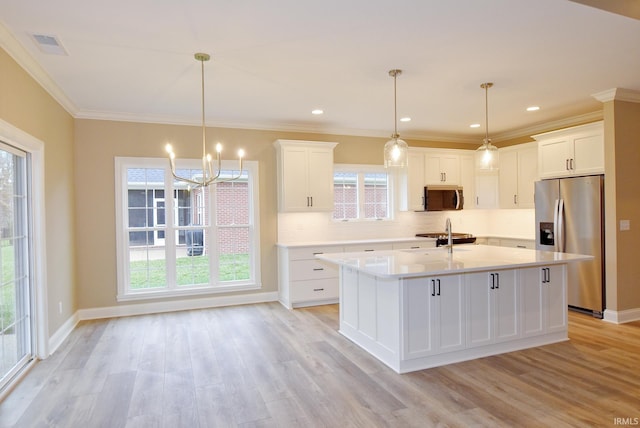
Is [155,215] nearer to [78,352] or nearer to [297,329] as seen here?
[78,352]

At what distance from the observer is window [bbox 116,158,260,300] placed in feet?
17.0

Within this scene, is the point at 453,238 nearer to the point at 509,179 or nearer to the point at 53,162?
the point at 509,179

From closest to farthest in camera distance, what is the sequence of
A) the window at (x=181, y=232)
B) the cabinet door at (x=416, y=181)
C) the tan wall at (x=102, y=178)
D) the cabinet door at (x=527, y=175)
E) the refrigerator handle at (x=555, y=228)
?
the tan wall at (x=102, y=178) < the refrigerator handle at (x=555, y=228) < the window at (x=181, y=232) < the cabinet door at (x=527, y=175) < the cabinet door at (x=416, y=181)

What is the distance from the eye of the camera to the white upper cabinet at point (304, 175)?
560 centimetres

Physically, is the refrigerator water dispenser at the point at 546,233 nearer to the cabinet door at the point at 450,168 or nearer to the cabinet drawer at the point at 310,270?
the cabinet door at the point at 450,168

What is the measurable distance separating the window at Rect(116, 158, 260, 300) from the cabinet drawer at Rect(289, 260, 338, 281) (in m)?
0.64

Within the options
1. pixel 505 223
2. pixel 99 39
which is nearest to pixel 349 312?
pixel 99 39

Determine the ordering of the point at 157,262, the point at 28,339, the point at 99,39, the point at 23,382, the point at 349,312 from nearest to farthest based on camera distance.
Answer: the point at 99,39
the point at 23,382
the point at 28,339
the point at 349,312
the point at 157,262

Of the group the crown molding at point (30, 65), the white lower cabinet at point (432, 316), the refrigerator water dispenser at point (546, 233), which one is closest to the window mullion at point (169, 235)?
the crown molding at point (30, 65)

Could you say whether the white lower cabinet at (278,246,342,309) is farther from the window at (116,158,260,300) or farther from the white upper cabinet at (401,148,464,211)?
the white upper cabinet at (401,148,464,211)

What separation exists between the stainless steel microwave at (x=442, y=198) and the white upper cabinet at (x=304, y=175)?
1.74 meters

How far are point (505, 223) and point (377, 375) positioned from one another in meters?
4.87

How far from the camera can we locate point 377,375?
3184 millimetres

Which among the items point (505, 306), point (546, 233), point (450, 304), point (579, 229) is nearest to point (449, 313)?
point (450, 304)
